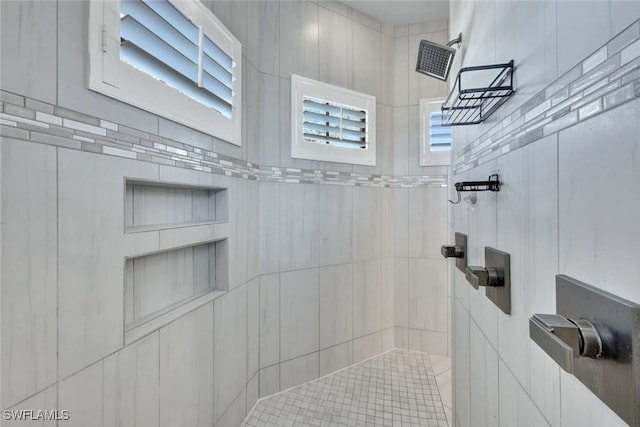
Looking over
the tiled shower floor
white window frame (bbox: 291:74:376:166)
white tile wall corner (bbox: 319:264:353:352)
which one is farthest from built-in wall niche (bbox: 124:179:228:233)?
the tiled shower floor

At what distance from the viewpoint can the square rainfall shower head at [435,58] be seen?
142cm

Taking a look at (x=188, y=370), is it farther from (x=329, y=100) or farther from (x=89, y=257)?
(x=329, y=100)

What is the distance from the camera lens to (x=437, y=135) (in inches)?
103

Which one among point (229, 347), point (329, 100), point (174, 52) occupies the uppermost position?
point (329, 100)

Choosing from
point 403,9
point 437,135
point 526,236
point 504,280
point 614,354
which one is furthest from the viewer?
point 437,135

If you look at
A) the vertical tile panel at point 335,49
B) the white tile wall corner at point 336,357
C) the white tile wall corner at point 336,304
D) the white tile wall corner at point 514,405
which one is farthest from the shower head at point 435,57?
the white tile wall corner at point 336,357

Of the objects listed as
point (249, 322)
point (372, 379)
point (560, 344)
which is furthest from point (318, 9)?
point (372, 379)

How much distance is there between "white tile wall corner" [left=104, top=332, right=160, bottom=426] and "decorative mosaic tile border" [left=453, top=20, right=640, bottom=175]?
4.38 ft

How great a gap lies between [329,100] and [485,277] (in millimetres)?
1832

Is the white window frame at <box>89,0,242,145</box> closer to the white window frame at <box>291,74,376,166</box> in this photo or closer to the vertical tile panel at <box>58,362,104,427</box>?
the white window frame at <box>291,74,376,166</box>

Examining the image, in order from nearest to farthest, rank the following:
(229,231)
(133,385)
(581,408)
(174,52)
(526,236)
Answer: (581,408) → (526,236) → (133,385) → (174,52) → (229,231)

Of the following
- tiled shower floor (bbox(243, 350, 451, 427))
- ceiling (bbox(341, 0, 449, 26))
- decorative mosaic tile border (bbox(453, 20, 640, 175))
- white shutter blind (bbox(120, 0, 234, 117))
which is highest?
ceiling (bbox(341, 0, 449, 26))

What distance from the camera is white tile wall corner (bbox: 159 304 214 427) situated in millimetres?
1178

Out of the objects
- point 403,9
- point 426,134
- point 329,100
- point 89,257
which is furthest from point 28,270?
point 403,9
